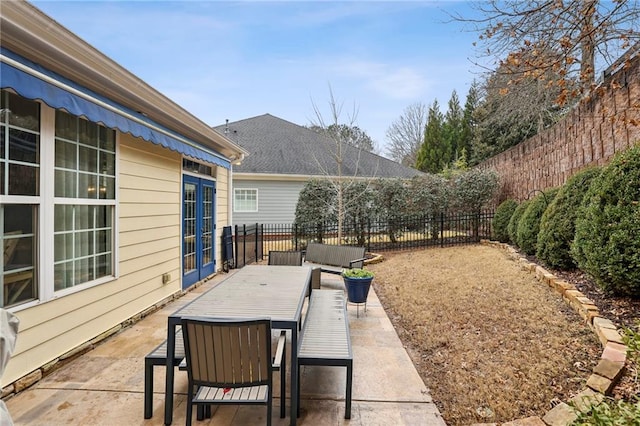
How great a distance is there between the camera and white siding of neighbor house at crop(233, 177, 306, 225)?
13.0 meters

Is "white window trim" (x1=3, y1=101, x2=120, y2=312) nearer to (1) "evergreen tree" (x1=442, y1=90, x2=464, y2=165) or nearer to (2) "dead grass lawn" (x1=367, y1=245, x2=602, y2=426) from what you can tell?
(2) "dead grass lawn" (x1=367, y1=245, x2=602, y2=426)

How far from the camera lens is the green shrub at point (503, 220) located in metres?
8.45

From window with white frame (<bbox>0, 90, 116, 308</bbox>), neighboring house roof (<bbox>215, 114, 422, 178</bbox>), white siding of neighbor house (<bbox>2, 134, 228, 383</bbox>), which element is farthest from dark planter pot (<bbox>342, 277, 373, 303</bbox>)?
neighboring house roof (<bbox>215, 114, 422, 178</bbox>)

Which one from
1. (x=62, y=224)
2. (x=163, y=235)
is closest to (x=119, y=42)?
(x=163, y=235)

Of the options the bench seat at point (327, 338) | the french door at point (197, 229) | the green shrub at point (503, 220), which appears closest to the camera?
the bench seat at point (327, 338)

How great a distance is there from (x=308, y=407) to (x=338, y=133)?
828cm

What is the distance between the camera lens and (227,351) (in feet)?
6.55

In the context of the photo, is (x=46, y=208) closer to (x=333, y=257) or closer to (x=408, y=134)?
(x=333, y=257)

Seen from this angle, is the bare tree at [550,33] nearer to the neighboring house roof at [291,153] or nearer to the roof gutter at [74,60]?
the roof gutter at [74,60]

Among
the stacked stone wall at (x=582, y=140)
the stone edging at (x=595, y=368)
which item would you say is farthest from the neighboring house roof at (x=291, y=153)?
the stone edging at (x=595, y=368)

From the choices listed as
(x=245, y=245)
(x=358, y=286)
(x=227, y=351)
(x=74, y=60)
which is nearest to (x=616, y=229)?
(x=358, y=286)

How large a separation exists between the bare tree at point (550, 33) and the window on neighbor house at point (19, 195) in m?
4.76

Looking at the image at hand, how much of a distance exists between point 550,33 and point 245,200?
11.2m

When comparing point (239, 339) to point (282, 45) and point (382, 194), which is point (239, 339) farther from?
point (382, 194)
